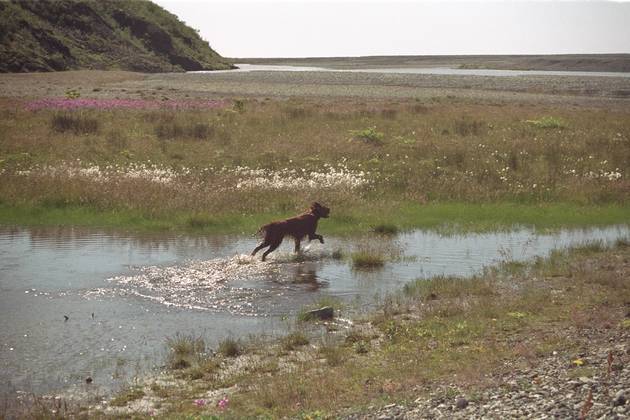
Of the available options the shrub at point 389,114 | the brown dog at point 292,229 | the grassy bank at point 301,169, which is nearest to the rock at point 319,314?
the brown dog at point 292,229

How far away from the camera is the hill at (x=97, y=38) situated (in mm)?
90519

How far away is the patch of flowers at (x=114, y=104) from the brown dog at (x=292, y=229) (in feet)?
86.7

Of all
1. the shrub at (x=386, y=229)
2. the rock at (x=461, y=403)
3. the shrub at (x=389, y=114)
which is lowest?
the shrub at (x=386, y=229)

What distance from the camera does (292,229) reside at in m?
17.1

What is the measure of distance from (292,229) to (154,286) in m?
3.81

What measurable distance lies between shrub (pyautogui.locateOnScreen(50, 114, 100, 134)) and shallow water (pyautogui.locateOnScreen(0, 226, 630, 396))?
46.7 ft

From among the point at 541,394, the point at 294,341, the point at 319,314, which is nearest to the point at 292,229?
the point at 319,314

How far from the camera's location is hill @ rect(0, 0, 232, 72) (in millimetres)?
90519

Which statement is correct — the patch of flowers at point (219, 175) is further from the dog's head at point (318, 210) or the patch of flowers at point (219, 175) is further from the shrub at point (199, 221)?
the dog's head at point (318, 210)

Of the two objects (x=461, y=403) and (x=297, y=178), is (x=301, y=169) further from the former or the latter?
(x=461, y=403)

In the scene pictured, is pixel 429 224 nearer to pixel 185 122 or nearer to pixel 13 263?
pixel 13 263

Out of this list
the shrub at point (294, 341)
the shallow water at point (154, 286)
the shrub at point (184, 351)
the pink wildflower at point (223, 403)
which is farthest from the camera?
the shrub at point (294, 341)

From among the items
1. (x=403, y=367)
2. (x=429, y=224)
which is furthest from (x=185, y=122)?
(x=403, y=367)

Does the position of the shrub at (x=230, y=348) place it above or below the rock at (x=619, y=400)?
below
